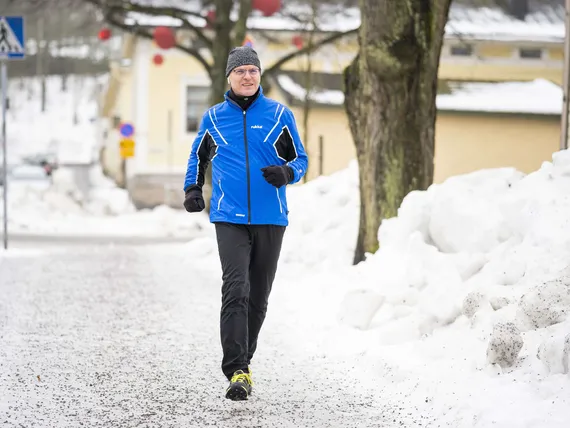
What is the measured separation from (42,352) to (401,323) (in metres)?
2.49

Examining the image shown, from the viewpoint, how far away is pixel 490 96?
3391cm

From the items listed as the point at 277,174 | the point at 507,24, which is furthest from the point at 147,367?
the point at 507,24

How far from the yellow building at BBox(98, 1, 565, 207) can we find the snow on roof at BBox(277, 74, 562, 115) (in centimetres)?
3

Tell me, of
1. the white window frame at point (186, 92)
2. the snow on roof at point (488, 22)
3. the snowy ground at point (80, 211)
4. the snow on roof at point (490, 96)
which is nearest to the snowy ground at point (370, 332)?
the snowy ground at point (80, 211)

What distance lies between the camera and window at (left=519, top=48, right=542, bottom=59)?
38938 millimetres

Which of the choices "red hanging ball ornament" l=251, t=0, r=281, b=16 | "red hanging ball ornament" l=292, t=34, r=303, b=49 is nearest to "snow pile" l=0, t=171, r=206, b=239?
"red hanging ball ornament" l=292, t=34, r=303, b=49

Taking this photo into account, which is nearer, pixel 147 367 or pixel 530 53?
pixel 147 367

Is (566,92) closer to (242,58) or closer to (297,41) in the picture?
(242,58)

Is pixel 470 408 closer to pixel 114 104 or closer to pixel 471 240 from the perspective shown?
pixel 471 240

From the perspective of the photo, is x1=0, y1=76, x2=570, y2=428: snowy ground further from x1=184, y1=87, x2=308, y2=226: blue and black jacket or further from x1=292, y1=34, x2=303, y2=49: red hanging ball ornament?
x1=292, y1=34, x2=303, y2=49: red hanging ball ornament

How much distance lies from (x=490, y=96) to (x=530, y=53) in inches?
235

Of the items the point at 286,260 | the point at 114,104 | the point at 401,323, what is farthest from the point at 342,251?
the point at 114,104

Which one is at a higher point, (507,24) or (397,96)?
(397,96)

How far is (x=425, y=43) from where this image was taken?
11.0m
